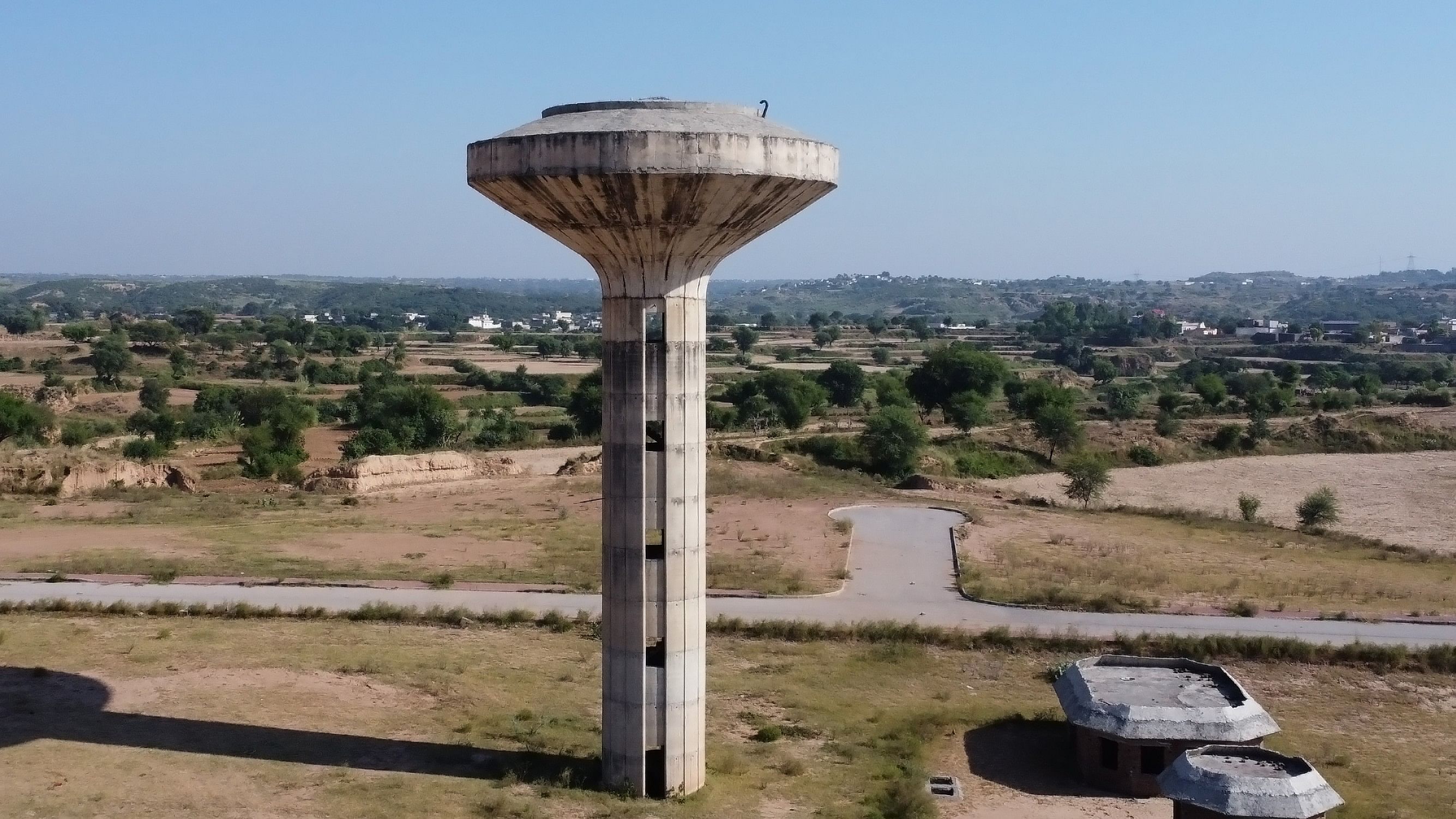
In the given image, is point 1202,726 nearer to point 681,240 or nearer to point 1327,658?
point 1327,658

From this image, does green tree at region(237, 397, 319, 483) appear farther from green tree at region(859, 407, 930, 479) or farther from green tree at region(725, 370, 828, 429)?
green tree at region(725, 370, 828, 429)

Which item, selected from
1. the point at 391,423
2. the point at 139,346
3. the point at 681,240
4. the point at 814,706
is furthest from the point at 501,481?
the point at 139,346

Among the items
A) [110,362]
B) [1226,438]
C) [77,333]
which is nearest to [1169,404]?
[1226,438]

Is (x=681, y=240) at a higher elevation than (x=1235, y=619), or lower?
higher

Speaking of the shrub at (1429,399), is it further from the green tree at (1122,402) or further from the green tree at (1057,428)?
the green tree at (1057,428)

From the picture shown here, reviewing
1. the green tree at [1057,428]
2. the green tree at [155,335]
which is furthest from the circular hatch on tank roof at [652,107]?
the green tree at [155,335]

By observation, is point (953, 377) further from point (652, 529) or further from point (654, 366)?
point (654, 366)

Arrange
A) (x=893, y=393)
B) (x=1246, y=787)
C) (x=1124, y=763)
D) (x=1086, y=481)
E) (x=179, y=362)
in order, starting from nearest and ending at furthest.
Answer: (x=1246, y=787) < (x=1124, y=763) < (x=1086, y=481) < (x=893, y=393) < (x=179, y=362)
